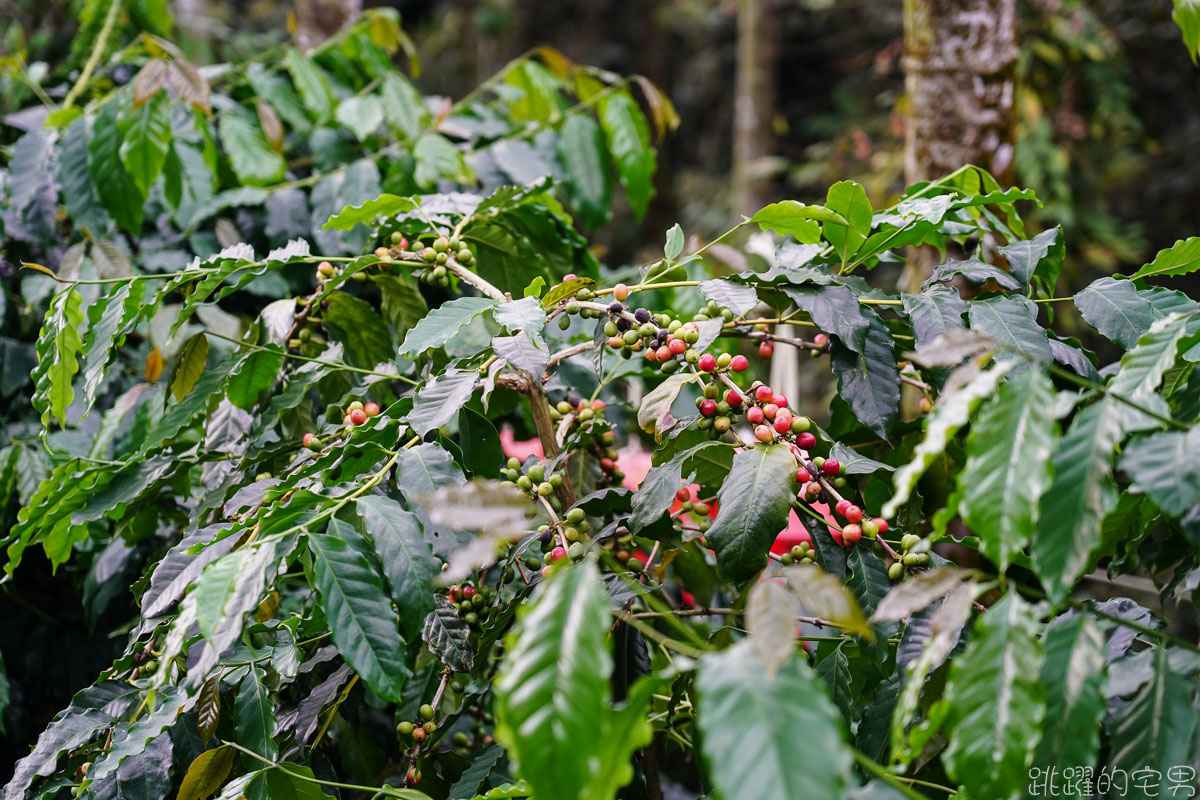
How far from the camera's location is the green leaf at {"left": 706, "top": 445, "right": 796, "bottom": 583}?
2.34ft

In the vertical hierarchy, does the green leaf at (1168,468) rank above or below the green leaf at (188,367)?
above

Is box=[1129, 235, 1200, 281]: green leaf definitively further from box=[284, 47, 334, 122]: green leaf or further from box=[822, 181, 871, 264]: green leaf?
box=[284, 47, 334, 122]: green leaf

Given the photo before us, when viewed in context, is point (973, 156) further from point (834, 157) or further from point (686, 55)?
point (686, 55)

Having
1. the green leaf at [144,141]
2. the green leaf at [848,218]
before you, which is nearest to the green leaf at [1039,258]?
the green leaf at [848,218]

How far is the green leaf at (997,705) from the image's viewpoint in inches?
18.6

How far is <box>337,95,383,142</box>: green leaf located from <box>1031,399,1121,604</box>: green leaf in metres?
1.30

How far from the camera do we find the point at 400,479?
71cm

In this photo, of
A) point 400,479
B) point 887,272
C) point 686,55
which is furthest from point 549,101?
point 686,55

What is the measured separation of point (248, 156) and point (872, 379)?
3.88 ft

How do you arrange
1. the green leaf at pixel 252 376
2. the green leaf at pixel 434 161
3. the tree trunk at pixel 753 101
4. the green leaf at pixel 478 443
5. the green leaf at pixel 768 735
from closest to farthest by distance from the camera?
the green leaf at pixel 768 735 → the green leaf at pixel 478 443 → the green leaf at pixel 252 376 → the green leaf at pixel 434 161 → the tree trunk at pixel 753 101

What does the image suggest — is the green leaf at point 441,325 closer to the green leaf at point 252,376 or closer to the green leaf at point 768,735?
the green leaf at point 252,376

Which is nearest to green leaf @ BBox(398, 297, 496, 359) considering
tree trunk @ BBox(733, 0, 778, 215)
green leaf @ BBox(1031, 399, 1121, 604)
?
green leaf @ BBox(1031, 399, 1121, 604)

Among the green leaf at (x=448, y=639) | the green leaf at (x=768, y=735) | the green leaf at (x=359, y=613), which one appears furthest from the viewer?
the green leaf at (x=448, y=639)

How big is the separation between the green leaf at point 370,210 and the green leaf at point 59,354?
0.28m
